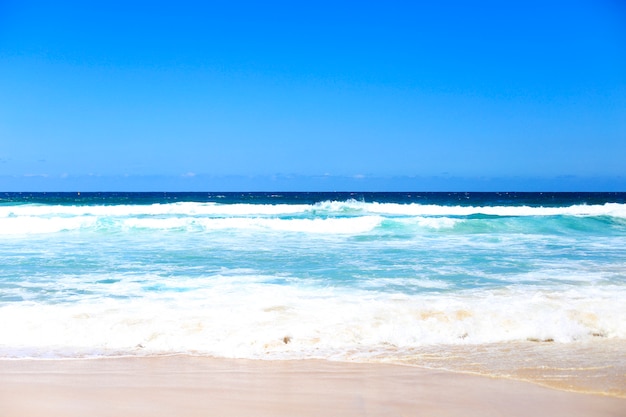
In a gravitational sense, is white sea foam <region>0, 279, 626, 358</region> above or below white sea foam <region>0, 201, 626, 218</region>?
below

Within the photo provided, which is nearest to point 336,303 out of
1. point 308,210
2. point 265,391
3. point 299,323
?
point 299,323

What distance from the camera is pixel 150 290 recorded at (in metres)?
7.22

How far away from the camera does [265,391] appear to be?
3.69m

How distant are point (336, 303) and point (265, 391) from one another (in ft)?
8.77

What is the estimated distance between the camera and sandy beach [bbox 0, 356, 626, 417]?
3.36 m

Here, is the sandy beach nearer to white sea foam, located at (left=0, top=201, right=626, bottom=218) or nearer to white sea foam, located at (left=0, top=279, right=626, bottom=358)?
white sea foam, located at (left=0, top=279, right=626, bottom=358)

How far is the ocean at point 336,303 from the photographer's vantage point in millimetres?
4590

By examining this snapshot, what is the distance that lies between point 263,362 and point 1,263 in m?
7.64

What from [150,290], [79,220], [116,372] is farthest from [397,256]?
[79,220]

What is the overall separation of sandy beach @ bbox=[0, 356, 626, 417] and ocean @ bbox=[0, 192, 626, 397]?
0.26m

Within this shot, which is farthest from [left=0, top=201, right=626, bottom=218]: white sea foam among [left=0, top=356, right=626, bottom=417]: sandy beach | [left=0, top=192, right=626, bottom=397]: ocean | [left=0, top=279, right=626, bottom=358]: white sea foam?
[left=0, top=356, right=626, bottom=417]: sandy beach

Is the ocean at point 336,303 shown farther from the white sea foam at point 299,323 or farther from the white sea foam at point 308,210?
the white sea foam at point 308,210

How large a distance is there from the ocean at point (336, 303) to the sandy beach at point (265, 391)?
0.26 meters

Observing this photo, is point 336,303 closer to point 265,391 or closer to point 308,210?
point 265,391
